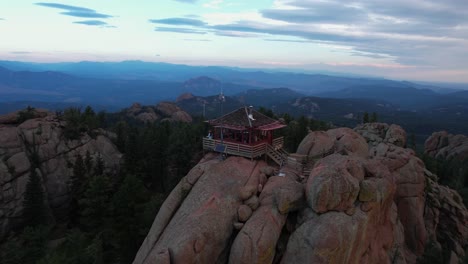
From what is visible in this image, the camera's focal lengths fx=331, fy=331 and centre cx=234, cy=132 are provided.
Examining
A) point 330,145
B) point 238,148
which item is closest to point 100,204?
point 238,148

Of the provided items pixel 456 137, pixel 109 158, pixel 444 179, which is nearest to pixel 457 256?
pixel 444 179

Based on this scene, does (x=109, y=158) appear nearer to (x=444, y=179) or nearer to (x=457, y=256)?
(x=457, y=256)

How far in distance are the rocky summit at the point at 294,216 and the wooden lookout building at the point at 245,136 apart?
129cm

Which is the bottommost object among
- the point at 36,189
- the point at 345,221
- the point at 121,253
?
the point at 121,253

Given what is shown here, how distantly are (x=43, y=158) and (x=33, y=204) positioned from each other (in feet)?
33.8

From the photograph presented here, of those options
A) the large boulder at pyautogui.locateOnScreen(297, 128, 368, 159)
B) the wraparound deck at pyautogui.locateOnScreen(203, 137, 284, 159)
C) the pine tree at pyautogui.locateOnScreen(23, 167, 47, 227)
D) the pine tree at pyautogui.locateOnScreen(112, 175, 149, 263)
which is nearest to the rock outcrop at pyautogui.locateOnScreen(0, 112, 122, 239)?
the pine tree at pyautogui.locateOnScreen(23, 167, 47, 227)

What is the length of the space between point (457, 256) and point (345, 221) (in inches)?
882

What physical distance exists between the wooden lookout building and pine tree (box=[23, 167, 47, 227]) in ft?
76.2

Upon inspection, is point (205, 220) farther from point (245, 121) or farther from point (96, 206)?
point (96, 206)

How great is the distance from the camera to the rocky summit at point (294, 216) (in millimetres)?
25141

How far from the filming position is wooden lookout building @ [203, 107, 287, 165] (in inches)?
1422

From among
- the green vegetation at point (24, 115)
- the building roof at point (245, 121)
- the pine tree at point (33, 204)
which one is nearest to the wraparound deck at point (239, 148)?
the building roof at point (245, 121)

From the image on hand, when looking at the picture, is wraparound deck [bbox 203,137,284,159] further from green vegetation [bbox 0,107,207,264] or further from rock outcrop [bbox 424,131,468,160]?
rock outcrop [bbox 424,131,468,160]

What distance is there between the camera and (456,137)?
100375 millimetres
